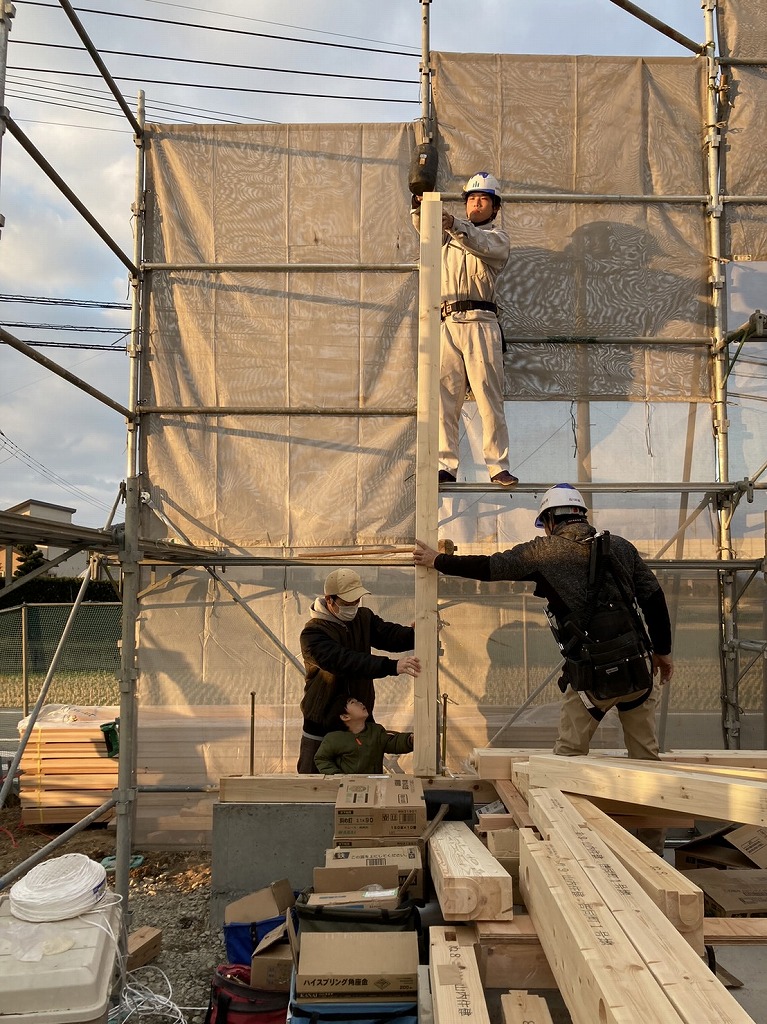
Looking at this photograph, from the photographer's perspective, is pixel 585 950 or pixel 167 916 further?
pixel 167 916

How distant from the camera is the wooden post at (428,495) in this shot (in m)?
4.41

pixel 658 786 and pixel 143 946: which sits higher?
pixel 658 786

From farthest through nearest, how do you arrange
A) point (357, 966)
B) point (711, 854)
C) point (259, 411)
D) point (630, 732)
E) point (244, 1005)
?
1. point (259, 411)
2. point (711, 854)
3. point (630, 732)
4. point (244, 1005)
5. point (357, 966)

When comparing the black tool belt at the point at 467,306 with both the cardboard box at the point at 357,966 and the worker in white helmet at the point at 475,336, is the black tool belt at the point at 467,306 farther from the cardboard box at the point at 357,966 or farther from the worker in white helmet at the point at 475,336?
the cardboard box at the point at 357,966

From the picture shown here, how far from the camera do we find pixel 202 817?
6277 mm

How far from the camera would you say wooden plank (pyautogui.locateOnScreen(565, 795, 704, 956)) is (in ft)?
7.42

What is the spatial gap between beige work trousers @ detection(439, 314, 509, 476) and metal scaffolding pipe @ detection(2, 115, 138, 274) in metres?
2.65

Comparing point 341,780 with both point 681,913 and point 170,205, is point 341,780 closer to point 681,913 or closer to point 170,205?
point 681,913

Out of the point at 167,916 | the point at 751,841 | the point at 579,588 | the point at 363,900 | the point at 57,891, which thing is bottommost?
the point at 167,916

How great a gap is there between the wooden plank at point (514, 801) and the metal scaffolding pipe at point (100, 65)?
5.20 meters

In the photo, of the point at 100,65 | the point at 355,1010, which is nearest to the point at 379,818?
the point at 355,1010

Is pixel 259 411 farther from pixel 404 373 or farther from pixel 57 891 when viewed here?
pixel 57 891

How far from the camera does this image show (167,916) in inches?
208

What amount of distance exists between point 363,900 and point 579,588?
1774 mm
